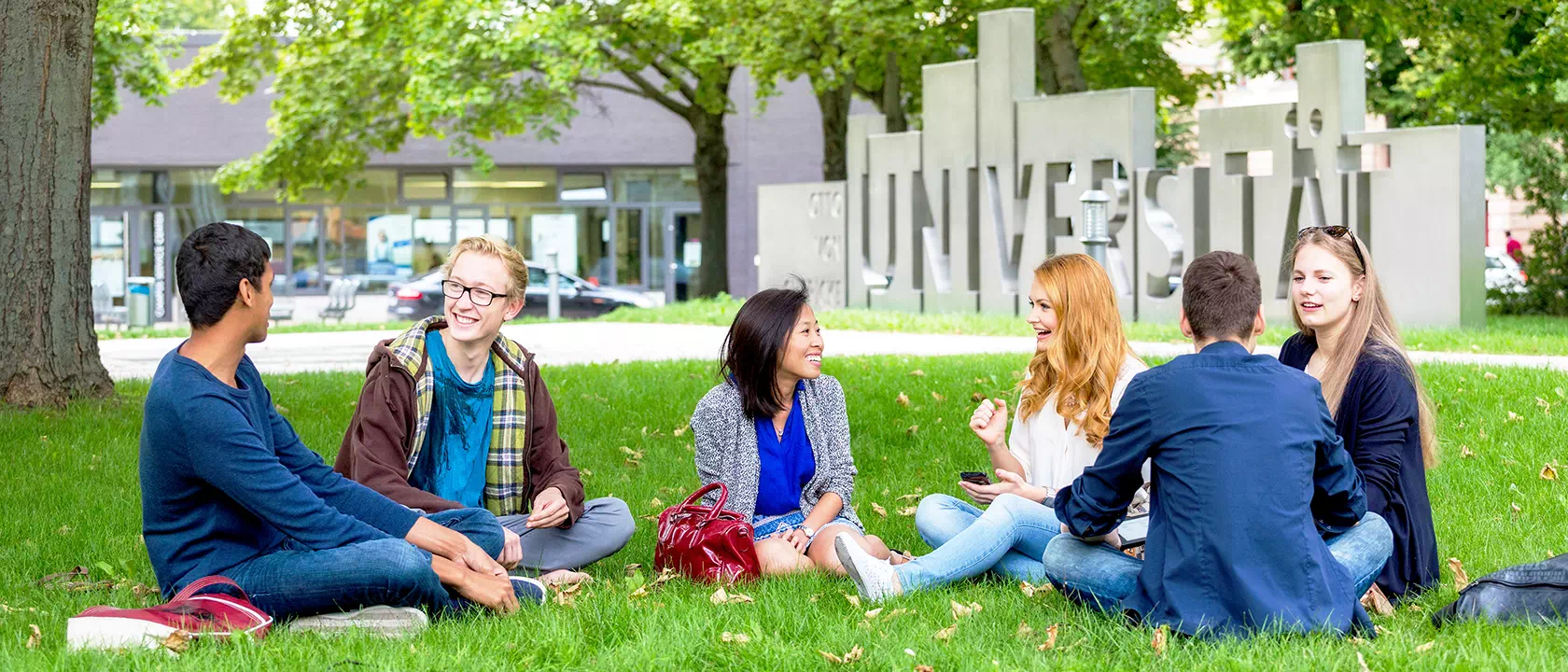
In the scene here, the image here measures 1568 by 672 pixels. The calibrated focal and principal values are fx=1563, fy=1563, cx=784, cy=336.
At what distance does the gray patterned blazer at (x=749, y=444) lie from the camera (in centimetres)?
561

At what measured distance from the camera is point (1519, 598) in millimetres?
4570

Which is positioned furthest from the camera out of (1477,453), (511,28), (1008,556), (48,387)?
(511,28)

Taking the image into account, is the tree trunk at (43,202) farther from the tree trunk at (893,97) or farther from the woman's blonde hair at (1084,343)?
the tree trunk at (893,97)

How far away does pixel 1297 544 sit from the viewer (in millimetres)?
4211

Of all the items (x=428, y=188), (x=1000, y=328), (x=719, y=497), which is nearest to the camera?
(x=719, y=497)

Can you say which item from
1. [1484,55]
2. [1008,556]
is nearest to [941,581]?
[1008,556]

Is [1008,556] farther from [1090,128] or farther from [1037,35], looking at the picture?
[1037,35]

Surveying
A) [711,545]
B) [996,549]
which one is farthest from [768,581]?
[996,549]

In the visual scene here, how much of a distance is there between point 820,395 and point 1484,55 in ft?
55.9

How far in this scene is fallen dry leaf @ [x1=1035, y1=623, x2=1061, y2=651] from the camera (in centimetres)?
443

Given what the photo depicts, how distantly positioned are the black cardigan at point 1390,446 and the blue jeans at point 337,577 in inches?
110

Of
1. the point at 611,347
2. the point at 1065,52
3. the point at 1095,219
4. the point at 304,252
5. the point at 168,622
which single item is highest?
the point at 1065,52

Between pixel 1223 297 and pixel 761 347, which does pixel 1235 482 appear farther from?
pixel 761 347

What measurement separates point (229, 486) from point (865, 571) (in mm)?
1983
